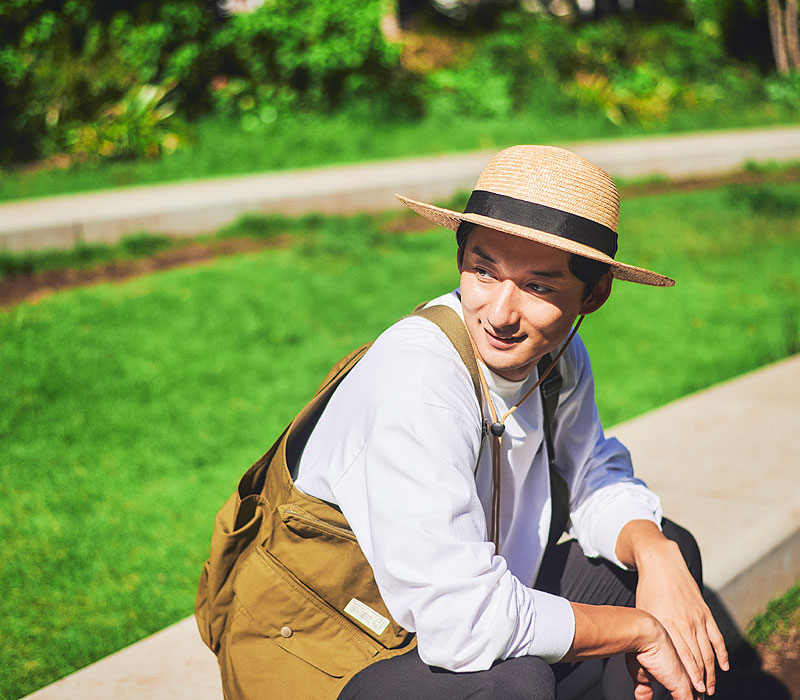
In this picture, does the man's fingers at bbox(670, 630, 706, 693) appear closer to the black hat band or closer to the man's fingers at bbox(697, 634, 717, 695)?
the man's fingers at bbox(697, 634, 717, 695)

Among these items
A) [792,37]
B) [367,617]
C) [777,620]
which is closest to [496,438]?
[367,617]

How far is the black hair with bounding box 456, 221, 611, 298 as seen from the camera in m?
1.79

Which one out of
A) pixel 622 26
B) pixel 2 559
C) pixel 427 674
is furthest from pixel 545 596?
pixel 622 26

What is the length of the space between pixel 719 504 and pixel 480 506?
1.92 metres

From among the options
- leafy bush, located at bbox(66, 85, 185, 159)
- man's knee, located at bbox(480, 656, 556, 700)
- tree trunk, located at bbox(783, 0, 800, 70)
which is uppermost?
man's knee, located at bbox(480, 656, 556, 700)

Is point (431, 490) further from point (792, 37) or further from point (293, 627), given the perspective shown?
point (792, 37)

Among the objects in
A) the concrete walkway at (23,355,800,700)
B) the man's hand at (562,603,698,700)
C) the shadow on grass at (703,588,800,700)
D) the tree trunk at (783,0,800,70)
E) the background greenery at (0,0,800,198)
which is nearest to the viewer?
the man's hand at (562,603,698,700)

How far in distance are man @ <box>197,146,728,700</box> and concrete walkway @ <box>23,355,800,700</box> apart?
60 centimetres

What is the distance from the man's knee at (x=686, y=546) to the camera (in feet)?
6.87

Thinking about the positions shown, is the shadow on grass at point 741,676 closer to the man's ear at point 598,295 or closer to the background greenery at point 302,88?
the man's ear at point 598,295

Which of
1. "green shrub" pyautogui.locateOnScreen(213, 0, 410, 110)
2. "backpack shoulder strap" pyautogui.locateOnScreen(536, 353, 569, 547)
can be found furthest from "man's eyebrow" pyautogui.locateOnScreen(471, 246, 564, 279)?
"green shrub" pyautogui.locateOnScreen(213, 0, 410, 110)

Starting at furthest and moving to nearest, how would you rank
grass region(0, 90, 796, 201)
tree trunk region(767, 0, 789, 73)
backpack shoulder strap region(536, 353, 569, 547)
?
tree trunk region(767, 0, 789, 73), grass region(0, 90, 796, 201), backpack shoulder strap region(536, 353, 569, 547)

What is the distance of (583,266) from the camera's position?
1.81 metres

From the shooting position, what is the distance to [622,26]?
15.3 m
